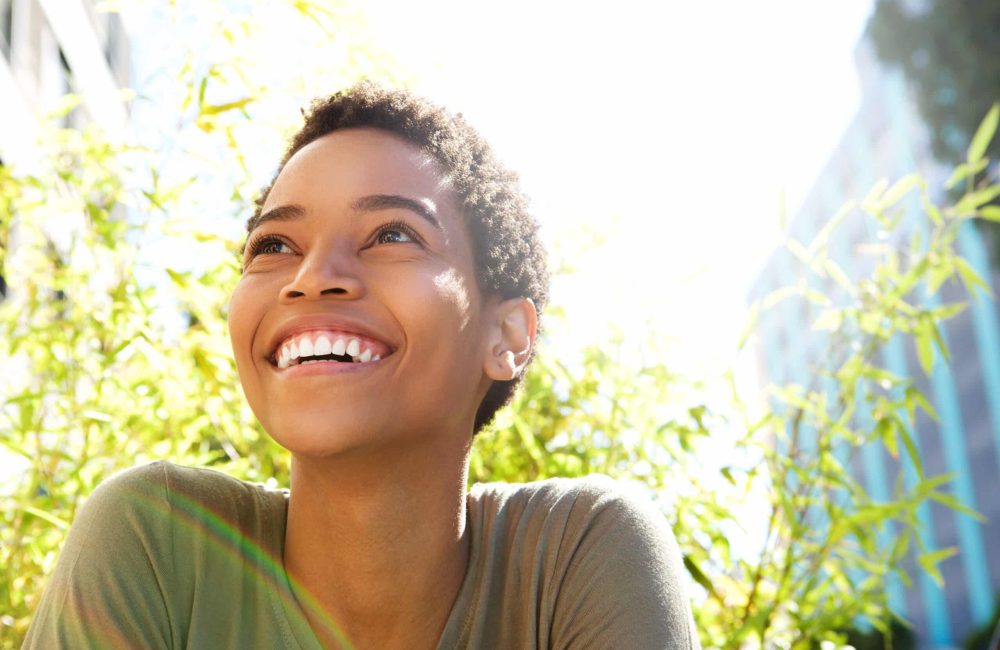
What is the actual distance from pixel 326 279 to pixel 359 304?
0.06 metres

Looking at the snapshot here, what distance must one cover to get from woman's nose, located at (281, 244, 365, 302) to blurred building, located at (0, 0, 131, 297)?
848 cm

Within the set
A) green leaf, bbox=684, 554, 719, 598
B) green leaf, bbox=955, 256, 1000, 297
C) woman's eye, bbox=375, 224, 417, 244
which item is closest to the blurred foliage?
green leaf, bbox=955, 256, 1000, 297

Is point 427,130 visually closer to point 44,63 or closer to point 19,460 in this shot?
point 19,460

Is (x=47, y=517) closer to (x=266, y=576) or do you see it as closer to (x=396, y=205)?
(x=266, y=576)

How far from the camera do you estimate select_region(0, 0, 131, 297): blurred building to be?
10.8 m

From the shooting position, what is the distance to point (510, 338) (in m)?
1.81

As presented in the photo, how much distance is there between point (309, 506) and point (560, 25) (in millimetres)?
1805

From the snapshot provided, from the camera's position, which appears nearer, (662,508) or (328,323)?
(328,323)

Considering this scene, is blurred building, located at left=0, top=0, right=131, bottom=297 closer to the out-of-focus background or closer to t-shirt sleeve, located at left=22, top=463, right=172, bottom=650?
the out-of-focus background

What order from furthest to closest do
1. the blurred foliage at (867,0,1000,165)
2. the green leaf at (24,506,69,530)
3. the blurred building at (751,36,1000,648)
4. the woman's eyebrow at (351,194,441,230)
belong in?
1. the blurred building at (751,36,1000,648)
2. the blurred foliage at (867,0,1000,165)
3. the green leaf at (24,506,69,530)
4. the woman's eyebrow at (351,194,441,230)

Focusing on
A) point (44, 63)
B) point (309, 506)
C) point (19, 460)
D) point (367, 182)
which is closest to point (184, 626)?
point (309, 506)

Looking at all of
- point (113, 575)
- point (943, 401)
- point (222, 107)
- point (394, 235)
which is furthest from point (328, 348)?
point (943, 401)

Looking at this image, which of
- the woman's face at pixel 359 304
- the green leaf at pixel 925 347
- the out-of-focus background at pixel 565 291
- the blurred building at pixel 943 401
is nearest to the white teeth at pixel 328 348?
the woman's face at pixel 359 304

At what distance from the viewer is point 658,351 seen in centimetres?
247
